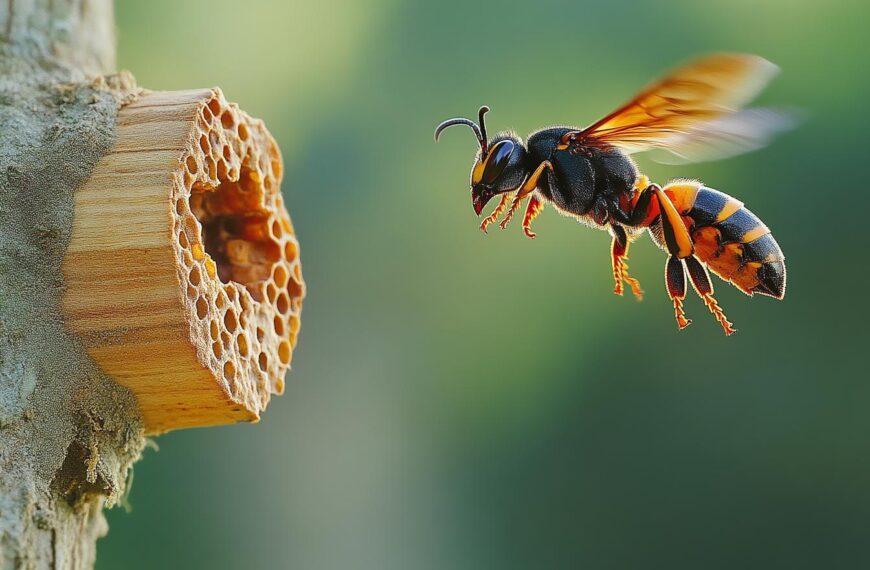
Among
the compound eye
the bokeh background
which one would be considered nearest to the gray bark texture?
the compound eye

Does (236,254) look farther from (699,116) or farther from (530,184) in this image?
(699,116)

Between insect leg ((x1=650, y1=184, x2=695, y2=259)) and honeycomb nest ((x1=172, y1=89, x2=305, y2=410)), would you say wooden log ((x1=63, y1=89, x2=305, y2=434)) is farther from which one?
insect leg ((x1=650, y1=184, x2=695, y2=259))

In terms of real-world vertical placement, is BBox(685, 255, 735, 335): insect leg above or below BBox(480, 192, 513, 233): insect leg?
below

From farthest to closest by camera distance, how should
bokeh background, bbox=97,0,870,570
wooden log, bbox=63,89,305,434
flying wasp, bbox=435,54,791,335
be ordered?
1. bokeh background, bbox=97,0,870,570
2. flying wasp, bbox=435,54,791,335
3. wooden log, bbox=63,89,305,434

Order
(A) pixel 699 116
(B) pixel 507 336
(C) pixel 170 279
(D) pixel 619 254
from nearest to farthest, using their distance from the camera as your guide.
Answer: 1. (C) pixel 170 279
2. (A) pixel 699 116
3. (D) pixel 619 254
4. (B) pixel 507 336

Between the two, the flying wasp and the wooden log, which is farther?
the flying wasp

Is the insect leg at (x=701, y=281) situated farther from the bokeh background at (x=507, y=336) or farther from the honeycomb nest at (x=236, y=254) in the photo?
the bokeh background at (x=507, y=336)

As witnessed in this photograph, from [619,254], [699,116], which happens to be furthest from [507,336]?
[699,116]
